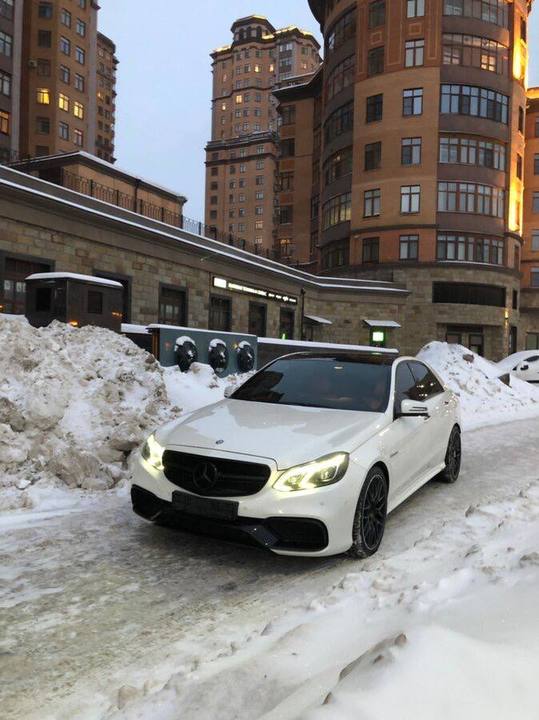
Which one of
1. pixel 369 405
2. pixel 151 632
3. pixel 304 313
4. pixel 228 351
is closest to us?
pixel 151 632

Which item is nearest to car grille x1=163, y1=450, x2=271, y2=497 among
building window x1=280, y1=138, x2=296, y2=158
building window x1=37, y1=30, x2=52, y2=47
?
building window x1=280, y1=138, x2=296, y2=158

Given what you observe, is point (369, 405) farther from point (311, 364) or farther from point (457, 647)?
point (457, 647)

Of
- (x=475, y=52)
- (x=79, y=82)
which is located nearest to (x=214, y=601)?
(x=475, y=52)

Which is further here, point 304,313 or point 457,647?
point 304,313

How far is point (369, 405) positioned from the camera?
4902mm

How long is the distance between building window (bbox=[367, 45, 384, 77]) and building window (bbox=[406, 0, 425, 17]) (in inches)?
114

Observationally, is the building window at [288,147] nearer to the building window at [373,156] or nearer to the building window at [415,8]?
the building window at [373,156]

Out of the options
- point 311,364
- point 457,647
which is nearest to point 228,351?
point 311,364

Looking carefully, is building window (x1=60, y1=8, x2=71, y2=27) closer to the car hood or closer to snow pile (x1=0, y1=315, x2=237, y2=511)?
snow pile (x1=0, y1=315, x2=237, y2=511)

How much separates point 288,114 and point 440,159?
2608 centimetres

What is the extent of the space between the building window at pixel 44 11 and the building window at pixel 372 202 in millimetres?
36716

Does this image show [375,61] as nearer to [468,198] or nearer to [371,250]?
[468,198]

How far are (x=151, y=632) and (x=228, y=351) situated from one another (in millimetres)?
11707

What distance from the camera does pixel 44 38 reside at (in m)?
53.2
